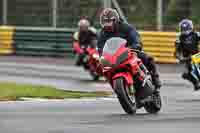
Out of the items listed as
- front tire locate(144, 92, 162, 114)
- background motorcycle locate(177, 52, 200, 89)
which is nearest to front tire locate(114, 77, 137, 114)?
front tire locate(144, 92, 162, 114)

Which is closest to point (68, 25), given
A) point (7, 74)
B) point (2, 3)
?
point (2, 3)

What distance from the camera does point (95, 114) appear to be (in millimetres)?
12844

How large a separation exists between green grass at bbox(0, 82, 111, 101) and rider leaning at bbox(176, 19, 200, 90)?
2137mm

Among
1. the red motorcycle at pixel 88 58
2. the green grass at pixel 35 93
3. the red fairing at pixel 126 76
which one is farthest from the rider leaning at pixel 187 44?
the red fairing at pixel 126 76

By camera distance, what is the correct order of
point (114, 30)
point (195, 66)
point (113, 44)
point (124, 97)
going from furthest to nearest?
point (195, 66), point (114, 30), point (113, 44), point (124, 97)

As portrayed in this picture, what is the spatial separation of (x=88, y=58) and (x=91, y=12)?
7.08 metres

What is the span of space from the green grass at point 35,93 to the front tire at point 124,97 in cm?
355

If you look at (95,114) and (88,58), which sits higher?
(95,114)

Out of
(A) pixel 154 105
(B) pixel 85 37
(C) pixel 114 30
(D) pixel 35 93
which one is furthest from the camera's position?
(B) pixel 85 37

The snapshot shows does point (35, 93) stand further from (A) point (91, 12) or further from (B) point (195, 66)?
(A) point (91, 12)

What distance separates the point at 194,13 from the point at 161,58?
169cm

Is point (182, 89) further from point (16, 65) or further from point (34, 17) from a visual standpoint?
point (34, 17)

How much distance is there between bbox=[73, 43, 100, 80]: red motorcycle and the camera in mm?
21859

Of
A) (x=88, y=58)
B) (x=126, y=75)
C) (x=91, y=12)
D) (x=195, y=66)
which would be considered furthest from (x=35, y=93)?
(x=91, y=12)
